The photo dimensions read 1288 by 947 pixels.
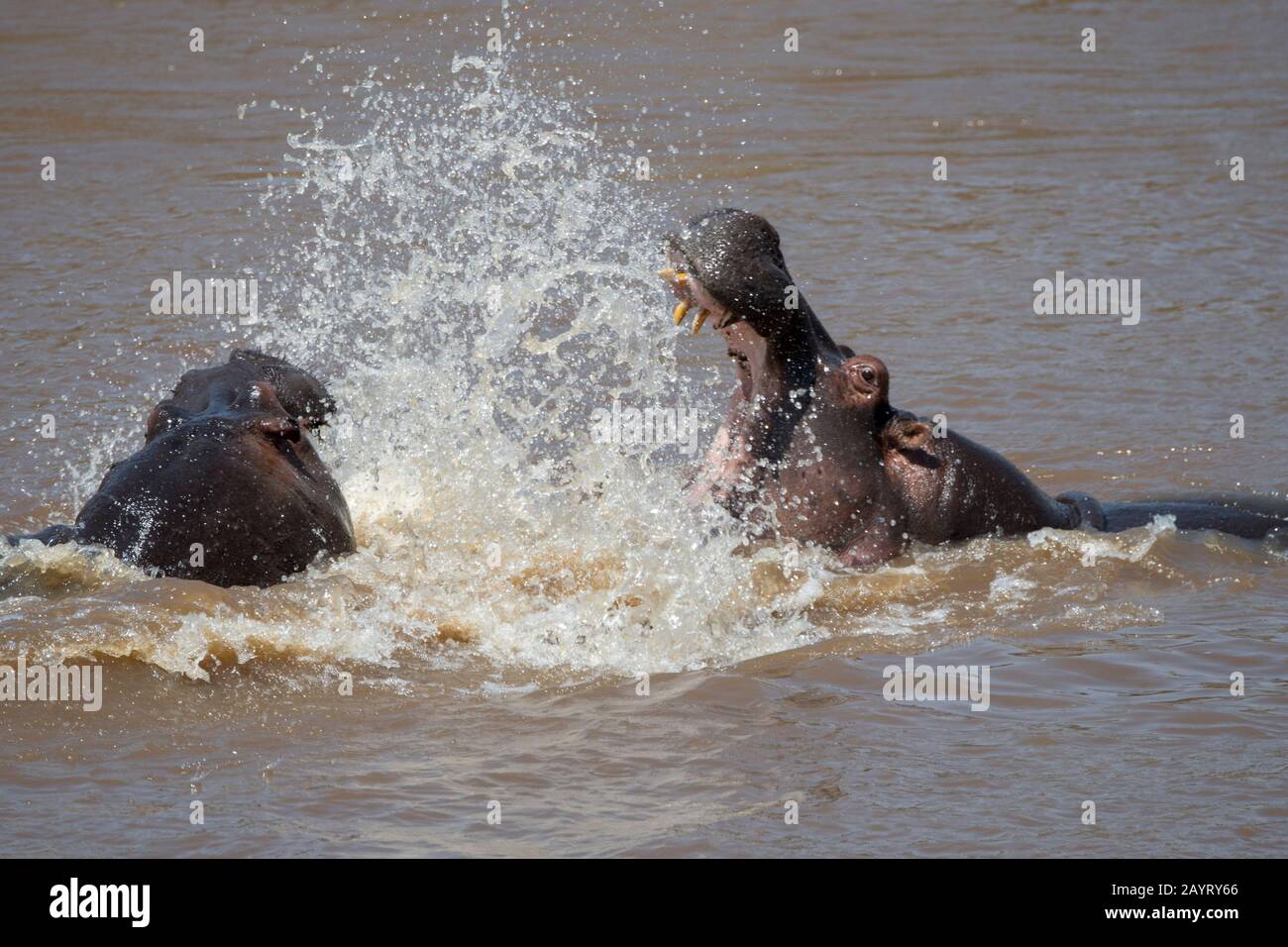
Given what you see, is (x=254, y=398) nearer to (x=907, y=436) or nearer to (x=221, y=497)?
(x=221, y=497)

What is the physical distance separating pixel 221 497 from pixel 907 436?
6.96 ft

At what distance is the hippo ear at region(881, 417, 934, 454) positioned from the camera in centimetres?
577

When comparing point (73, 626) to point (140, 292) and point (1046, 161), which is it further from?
point (1046, 161)

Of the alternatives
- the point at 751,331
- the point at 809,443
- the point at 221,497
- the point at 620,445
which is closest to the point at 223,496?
the point at 221,497

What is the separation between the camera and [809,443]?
5.65m

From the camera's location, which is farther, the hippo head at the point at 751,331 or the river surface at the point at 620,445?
the hippo head at the point at 751,331

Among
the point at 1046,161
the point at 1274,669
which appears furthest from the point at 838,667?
the point at 1046,161

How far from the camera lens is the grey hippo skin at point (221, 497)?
519 cm

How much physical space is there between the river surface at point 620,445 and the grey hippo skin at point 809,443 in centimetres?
13
